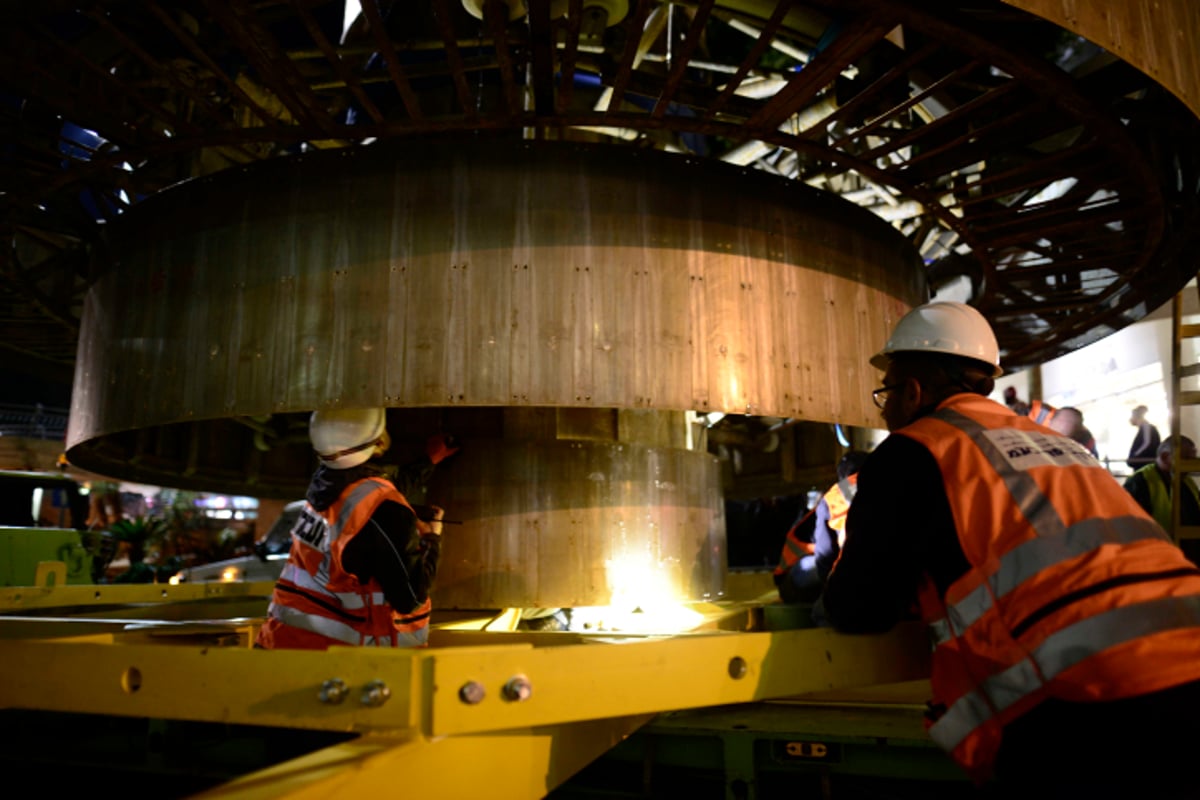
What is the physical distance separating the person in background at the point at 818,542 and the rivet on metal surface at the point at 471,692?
2.82 metres

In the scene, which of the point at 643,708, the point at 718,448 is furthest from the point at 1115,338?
the point at 643,708

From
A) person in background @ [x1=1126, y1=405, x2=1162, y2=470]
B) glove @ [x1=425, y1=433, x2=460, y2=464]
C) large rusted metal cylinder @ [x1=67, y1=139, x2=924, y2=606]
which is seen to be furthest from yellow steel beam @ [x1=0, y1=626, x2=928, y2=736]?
person in background @ [x1=1126, y1=405, x2=1162, y2=470]

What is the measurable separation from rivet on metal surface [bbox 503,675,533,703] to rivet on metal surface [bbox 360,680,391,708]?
327mm

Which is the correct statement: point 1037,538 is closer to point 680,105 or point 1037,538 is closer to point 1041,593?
point 1041,593

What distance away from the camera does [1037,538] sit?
229cm

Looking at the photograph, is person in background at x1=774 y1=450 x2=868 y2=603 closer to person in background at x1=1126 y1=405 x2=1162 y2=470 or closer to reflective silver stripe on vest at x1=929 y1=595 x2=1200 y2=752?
reflective silver stripe on vest at x1=929 y1=595 x2=1200 y2=752

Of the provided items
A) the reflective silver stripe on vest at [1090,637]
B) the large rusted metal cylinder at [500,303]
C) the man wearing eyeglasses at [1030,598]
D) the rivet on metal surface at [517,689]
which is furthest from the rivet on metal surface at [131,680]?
the reflective silver stripe on vest at [1090,637]

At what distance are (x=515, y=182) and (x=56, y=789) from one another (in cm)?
444

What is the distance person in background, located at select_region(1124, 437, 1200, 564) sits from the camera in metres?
6.88

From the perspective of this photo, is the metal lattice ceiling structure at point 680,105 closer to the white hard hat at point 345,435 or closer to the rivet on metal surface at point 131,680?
the white hard hat at point 345,435

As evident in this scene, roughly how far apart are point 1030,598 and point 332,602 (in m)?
3.09

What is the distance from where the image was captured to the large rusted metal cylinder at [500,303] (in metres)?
5.09

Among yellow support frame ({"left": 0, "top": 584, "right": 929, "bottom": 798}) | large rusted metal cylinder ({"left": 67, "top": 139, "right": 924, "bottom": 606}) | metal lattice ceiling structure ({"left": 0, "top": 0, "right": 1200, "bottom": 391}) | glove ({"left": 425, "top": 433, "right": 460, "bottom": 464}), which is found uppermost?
metal lattice ceiling structure ({"left": 0, "top": 0, "right": 1200, "bottom": 391})

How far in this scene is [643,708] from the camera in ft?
8.56
